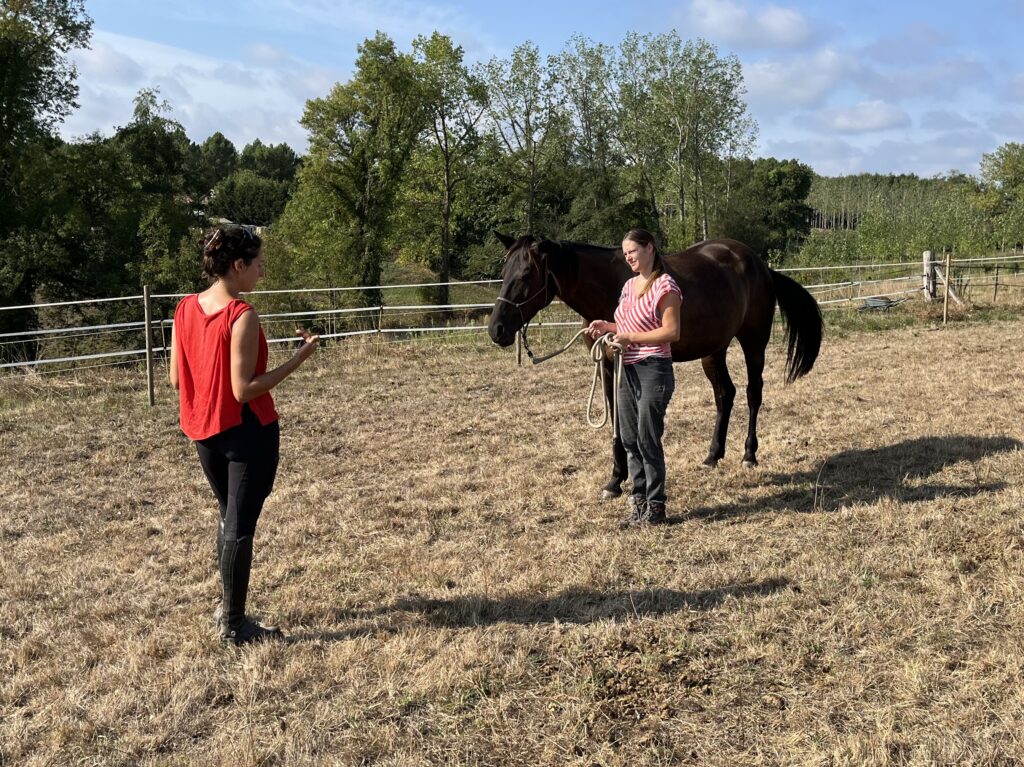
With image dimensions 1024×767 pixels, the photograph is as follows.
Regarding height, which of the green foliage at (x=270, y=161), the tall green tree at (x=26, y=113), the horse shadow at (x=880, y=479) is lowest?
the horse shadow at (x=880, y=479)

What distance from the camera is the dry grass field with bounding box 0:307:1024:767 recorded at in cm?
240

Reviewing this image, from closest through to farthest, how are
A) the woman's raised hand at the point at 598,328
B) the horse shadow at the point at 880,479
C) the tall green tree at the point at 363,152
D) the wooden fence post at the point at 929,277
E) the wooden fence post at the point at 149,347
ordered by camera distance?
the woman's raised hand at the point at 598,328, the horse shadow at the point at 880,479, the wooden fence post at the point at 149,347, the wooden fence post at the point at 929,277, the tall green tree at the point at 363,152

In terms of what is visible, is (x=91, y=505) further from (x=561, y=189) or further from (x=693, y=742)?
(x=561, y=189)

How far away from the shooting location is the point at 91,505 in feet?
17.4

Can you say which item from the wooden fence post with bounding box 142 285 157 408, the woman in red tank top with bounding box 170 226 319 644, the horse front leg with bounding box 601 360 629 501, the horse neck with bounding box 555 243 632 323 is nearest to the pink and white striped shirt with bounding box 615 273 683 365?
the horse neck with bounding box 555 243 632 323

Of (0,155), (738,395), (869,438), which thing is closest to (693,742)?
(869,438)

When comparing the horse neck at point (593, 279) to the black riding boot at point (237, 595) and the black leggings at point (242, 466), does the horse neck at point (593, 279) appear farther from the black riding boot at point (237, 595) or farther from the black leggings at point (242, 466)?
the black riding boot at point (237, 595)

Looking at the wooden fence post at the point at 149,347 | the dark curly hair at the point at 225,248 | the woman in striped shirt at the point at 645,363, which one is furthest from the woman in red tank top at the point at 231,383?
the wooden fence post at the point at 149,347

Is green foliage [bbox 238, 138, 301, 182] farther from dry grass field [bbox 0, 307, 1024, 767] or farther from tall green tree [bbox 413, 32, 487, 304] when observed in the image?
dry grass field [bbox 0, 307, 1024, 767]

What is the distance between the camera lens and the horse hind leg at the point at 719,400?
554 centimetres

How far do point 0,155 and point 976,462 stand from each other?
2501cm

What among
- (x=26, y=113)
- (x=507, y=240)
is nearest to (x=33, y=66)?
(x=26, y=113)

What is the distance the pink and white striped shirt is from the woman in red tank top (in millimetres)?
1859

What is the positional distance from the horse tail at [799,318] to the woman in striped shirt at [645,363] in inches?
98.7
